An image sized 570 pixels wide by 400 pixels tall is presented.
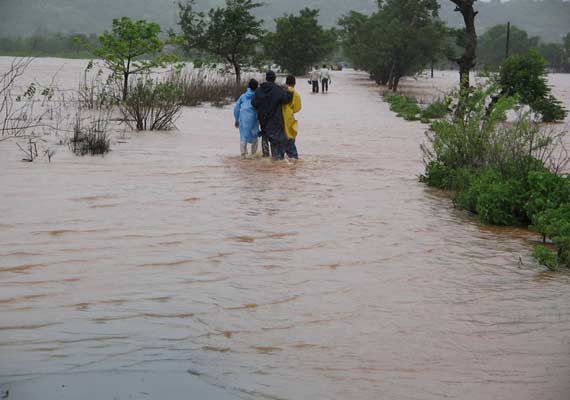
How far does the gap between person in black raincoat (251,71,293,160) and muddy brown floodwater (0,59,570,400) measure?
1.56 metres

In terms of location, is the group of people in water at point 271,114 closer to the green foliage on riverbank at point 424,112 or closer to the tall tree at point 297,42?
the green foliage on riverbank at point 424,112

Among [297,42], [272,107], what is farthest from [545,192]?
[297,42]

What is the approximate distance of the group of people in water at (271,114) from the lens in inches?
517

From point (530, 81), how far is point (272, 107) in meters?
14.5

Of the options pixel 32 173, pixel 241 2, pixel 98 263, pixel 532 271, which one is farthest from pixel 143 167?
pixel 241 2

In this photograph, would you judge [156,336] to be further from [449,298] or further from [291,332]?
[449,298]

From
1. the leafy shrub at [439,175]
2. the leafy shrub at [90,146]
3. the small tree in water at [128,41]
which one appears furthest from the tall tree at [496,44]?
the leafy shrub at [439,175]

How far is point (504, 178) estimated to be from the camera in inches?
414

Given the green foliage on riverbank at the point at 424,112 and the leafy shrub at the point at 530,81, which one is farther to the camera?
the green foliage on riverbank at the point at 424,112

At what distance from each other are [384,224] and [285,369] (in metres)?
4.72

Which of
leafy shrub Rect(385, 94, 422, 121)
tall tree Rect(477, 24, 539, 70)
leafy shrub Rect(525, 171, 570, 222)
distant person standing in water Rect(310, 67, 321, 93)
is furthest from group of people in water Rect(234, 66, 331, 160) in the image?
tall tree Rect(477, 24, 539, 70)

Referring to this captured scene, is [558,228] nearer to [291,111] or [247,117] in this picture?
[291,111]

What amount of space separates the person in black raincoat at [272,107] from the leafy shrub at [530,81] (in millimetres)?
12776

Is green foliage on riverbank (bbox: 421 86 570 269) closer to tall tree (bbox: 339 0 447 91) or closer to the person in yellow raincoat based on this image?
the person in yellow raincoat
